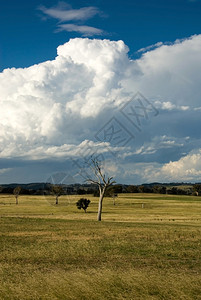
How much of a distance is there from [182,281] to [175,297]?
2189 mm

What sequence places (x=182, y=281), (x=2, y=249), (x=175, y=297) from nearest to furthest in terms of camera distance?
(x=175, y=297)
(x=182, y=281)
(x=2, y=249)

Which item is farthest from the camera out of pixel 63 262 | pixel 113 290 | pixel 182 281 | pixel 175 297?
pixel 63 262

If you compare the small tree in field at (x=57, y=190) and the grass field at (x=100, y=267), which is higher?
the small tree in field at (x=57, y=190)

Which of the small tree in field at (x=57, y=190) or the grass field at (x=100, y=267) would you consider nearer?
the grass field at (x=100, y=267)

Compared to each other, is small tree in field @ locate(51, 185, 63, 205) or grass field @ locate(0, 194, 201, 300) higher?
small tree in field @ locate(51, 185, 63, 205)

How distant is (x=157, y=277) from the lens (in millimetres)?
12953

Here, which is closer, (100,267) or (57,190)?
(100,267)

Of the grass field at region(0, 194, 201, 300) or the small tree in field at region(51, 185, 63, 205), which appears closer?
the grass field at region(0, 194, 201, 300)

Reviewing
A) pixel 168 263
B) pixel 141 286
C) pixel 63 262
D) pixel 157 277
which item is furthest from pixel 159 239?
pixel 141 286

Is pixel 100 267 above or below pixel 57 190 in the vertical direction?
below

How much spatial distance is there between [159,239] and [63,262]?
10.4m

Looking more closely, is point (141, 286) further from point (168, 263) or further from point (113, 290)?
point (168, 263)

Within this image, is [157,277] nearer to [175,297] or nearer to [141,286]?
[141,286]

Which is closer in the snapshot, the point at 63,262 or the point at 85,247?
the point at 63,262
